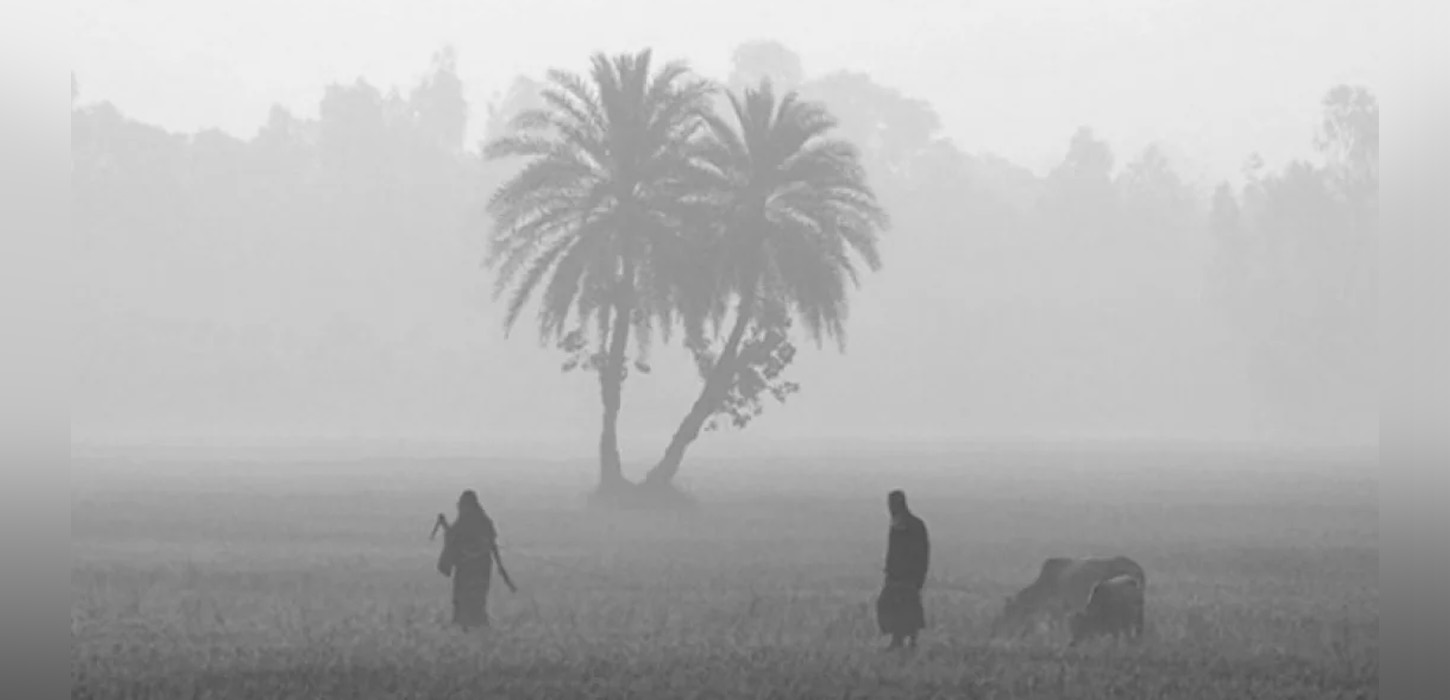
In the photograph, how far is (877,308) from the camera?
16175 cm

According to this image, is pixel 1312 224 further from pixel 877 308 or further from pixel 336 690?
pixel 336 690

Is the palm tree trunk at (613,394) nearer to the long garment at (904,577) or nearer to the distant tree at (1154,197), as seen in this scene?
the long garment at (904,577)

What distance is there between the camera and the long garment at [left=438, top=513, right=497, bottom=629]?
25031 millimetres

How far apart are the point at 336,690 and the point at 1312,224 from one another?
127 meters

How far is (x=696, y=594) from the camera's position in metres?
30.7

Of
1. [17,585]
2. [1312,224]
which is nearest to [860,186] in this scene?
[17,585]

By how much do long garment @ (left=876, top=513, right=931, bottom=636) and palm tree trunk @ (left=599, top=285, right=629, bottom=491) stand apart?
36.5m

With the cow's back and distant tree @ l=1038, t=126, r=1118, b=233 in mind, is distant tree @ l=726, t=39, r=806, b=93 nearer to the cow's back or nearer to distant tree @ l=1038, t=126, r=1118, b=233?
distant tree @ l=1038, t=126, r=1118, b=233

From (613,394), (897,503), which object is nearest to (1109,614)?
(897,503)

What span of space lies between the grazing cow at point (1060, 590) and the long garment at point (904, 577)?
234 cm

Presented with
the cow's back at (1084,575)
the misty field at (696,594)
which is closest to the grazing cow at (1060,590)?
the cow's back at (1084,575)

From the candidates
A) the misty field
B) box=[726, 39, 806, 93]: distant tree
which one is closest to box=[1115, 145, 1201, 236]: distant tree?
box=[726, 39, 806, 93]: distant tree

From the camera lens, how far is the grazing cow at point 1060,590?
25297 mm

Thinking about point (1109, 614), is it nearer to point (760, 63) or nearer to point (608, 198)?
point (608, 198)
